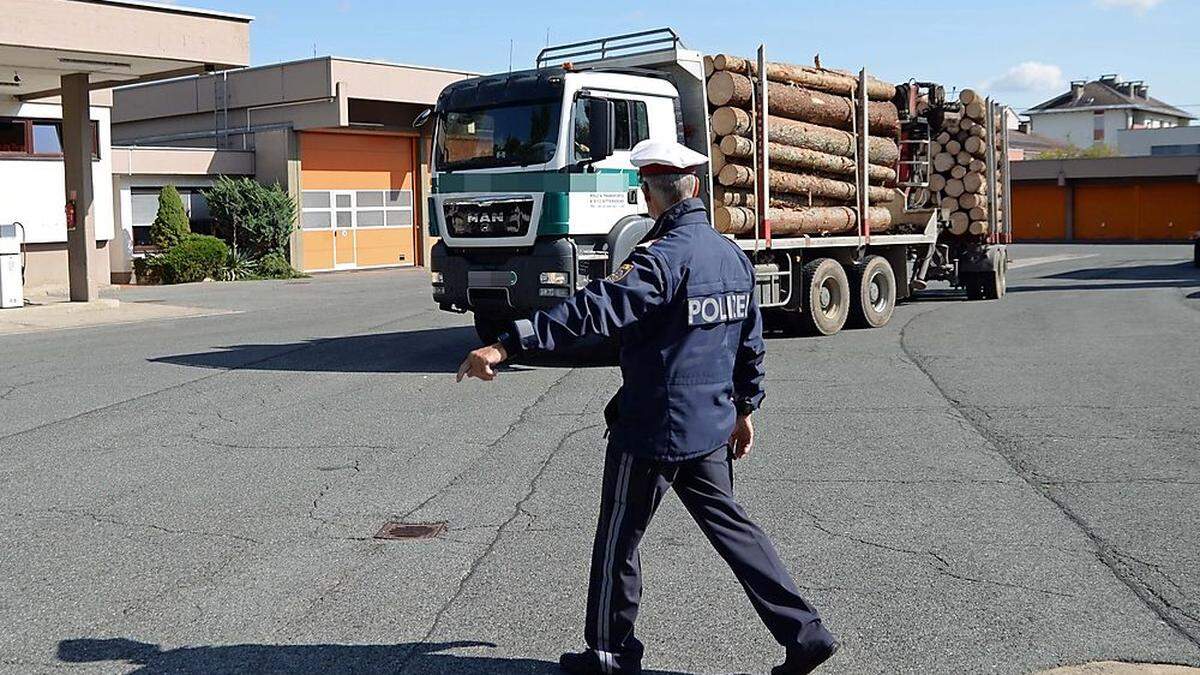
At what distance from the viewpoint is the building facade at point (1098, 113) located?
341ft

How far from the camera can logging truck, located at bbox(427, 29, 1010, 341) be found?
13617 mm

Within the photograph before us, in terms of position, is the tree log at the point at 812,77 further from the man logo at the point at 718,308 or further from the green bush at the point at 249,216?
the green bush at the point at 249,216

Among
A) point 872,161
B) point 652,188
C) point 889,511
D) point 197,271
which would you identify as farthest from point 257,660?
point 197,271

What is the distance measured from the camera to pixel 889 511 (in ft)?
24.4

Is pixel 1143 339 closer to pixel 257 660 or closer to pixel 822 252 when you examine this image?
pixel 822 252

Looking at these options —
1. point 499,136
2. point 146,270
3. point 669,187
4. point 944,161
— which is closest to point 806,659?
point 669,187

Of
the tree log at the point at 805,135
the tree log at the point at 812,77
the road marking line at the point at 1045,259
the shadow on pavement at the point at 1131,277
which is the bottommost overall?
the shadow on pavement at the point at 1131,277

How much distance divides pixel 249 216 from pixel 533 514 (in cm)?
2681

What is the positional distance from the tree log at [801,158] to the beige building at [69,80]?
9403mm

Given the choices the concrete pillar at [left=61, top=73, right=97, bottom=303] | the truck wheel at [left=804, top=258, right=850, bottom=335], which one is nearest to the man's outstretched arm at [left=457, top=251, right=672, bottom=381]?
the truck wheel at [left=804, top=258, right=850, bottom=335]

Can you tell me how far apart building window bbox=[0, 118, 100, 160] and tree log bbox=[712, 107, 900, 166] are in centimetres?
1578

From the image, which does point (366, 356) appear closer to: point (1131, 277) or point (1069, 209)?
point (1131, 277)

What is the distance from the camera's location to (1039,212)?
211 ft

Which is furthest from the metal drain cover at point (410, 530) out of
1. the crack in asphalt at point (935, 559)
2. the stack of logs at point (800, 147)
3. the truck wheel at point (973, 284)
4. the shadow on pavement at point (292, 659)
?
the truck wheel at point (973, 284)
